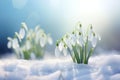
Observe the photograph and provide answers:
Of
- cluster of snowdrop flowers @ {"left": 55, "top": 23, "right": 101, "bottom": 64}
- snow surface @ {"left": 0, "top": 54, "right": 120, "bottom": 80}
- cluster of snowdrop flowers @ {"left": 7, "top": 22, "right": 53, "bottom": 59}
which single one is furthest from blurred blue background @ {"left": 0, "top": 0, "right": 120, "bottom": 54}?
snow surface @ {"left": 0, "top": 54, "right": 120, "bottom": 80}

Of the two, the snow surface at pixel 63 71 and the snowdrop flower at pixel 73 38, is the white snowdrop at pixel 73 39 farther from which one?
the snow surface at pixel 63 71

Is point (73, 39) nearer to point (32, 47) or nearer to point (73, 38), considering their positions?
point (73, 38)

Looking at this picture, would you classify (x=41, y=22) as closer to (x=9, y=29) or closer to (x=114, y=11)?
(x=9, y=29)

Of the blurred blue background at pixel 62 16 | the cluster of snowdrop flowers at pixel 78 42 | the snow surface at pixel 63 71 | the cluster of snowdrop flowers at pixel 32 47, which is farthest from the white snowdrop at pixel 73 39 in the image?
the blurred blue background at pixel 62 16

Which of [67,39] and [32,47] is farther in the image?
[32,47]

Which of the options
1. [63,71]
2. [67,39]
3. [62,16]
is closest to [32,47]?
[62,16]
